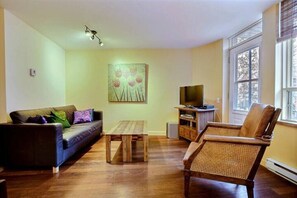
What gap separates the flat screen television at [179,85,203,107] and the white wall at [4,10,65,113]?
3.04 meters

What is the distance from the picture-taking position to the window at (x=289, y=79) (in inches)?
98.5

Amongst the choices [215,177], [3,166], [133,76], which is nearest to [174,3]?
[215,177]

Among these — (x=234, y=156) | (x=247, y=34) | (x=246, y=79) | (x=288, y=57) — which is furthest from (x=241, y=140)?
(x=247, y=34)

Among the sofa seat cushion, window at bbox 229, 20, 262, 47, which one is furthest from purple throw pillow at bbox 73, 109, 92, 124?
window at bbox 229, 20, 262, 47

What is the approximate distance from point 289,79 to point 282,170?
120 centimetres

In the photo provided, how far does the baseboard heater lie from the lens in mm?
2279

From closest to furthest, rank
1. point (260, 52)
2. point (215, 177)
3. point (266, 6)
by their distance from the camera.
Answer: point (215, 177)
point (266, 6)
point (260, 52)

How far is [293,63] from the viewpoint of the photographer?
2523 millimetres

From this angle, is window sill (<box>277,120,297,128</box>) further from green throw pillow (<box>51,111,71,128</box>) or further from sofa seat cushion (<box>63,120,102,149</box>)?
green throw pillow (<box>51,111,71,128</box>)

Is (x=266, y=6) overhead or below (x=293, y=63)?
overhead

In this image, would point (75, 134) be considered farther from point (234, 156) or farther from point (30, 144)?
point (234, 156)

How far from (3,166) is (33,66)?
1.76 m

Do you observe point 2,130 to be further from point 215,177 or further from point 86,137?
point 215,177

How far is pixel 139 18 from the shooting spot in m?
3.09
